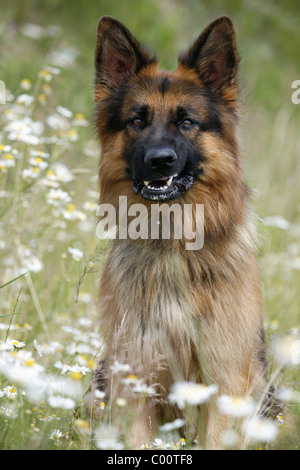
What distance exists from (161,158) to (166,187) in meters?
0.23

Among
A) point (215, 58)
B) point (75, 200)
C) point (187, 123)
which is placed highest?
point (75, 200)

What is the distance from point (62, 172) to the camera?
4.38 m

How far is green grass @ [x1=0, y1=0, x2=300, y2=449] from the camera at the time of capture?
274 cm

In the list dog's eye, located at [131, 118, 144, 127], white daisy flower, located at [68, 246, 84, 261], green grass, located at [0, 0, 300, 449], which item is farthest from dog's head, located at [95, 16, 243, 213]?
white daisy flower, located at [68, 246, 84, 261]

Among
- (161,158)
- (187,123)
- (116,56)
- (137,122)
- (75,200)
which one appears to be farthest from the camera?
(75,200)

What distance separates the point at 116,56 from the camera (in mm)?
3955

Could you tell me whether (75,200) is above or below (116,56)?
above

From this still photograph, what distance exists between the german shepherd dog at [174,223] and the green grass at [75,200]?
0.73 feet

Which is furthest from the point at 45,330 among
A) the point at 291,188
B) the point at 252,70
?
the point at 252,70

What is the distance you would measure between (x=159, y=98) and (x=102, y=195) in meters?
0.82

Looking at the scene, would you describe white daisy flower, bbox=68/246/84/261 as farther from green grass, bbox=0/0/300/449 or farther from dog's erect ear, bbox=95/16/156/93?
dog's erect ear, bbox=95/16/156/93

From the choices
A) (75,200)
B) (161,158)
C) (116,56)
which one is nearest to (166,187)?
(161,158)

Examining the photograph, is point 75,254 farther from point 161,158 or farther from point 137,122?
point 137,122
